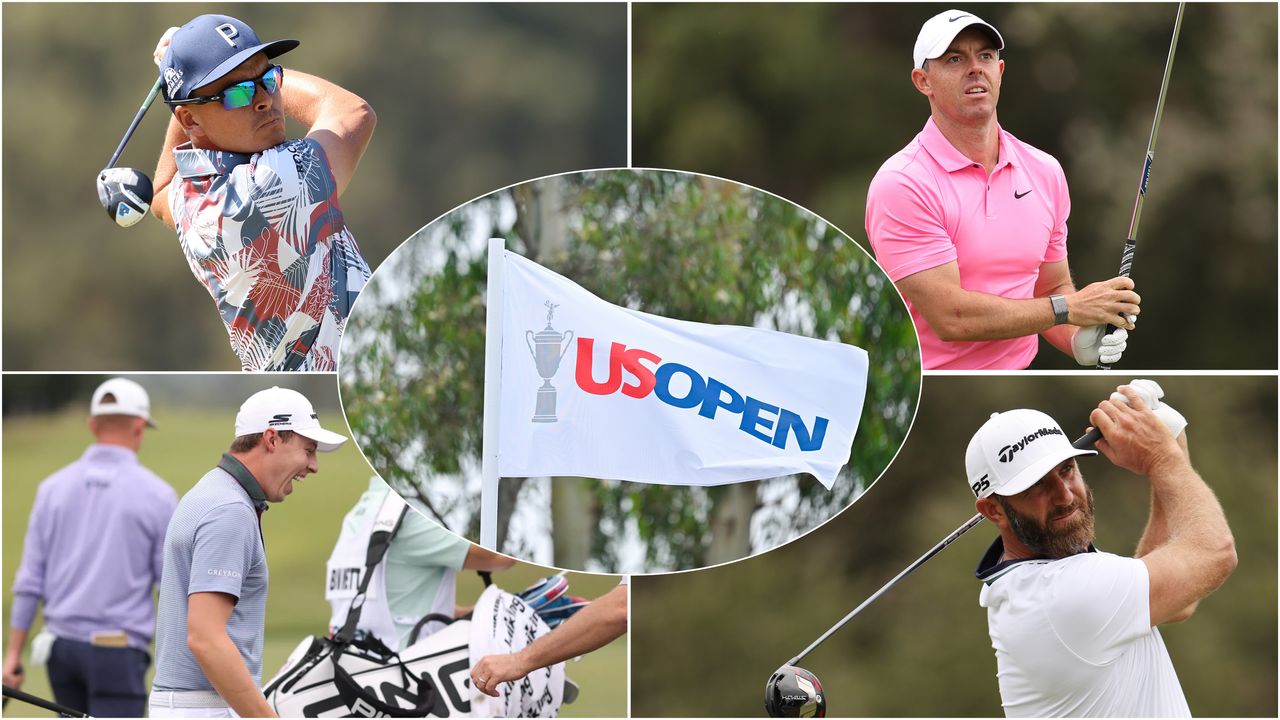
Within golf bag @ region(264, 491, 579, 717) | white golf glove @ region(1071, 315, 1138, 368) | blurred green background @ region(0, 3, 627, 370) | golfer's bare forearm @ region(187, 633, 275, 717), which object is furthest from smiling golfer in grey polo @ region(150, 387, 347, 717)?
blurred green background @ region(0, 3, 627, 370)

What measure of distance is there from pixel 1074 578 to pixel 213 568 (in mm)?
1632

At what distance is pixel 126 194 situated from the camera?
3.29 metres

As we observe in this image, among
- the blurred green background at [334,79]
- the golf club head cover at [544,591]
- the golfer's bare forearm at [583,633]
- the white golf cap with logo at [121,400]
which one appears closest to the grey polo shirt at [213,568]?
the golfer's bare forearm at [583,633]

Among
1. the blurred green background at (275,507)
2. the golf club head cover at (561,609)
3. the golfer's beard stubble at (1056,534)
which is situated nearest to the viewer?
the golfer's beard stubble at (1056,534)

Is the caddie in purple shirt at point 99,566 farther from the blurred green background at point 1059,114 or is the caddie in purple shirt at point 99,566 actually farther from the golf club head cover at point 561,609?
the blurred green background at point 1059,114

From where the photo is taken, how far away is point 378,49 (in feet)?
21.9

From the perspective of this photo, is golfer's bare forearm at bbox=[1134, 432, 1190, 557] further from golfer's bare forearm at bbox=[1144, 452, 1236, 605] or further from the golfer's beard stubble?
the golfer's beard stubble

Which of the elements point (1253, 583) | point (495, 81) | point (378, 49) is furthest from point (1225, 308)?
point (378, 49)

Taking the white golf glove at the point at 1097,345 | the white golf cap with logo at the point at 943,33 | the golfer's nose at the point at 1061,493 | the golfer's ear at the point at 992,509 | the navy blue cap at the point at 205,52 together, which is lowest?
the golfer's ear at the point at 992,509

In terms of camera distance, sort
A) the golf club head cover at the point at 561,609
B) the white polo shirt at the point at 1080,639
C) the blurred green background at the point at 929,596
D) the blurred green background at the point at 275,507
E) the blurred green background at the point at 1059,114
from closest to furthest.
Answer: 1. the white polo shirt at the point at 1080,639
2. the golf club head cover at the point at 561,609
3. the blurred green background at the point at 275,507
4. the blurred green background at the point at 929,596
5. the blurred green background at the point at 1059,114

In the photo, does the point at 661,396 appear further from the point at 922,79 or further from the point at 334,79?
the point at 334,79

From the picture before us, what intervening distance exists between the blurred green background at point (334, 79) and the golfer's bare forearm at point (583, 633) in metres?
2.20

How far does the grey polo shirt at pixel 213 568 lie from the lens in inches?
119

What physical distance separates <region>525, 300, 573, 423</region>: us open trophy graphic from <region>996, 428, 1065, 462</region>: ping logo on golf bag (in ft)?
3.37
